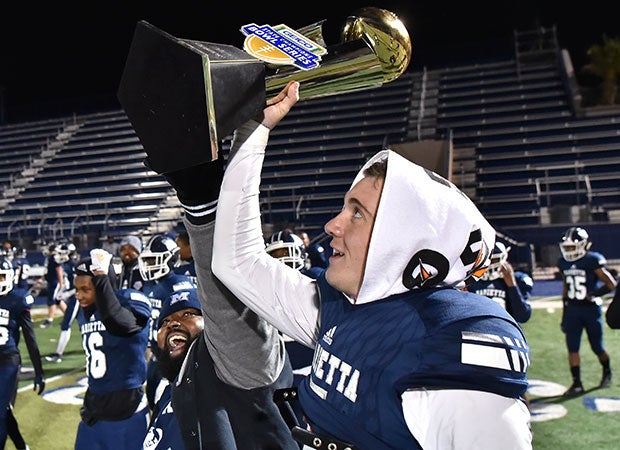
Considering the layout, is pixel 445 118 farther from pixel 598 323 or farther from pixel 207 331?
pixel 207 331

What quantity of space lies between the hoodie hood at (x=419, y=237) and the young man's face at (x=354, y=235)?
46 millimetres

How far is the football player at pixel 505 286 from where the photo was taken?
15.4 feet

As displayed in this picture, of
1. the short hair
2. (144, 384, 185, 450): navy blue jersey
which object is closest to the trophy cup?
the short hair

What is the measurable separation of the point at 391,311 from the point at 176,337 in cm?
122

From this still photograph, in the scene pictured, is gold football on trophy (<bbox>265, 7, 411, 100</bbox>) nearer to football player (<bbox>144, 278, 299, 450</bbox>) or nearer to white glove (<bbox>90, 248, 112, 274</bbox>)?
football player (<bbox>144, 278, 299, 450</bbox>)

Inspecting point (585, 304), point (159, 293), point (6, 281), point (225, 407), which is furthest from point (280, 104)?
point (585, 304)

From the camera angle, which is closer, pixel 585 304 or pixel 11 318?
pixel 11 318

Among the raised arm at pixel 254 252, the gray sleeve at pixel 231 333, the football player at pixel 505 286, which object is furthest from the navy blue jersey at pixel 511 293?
the raised arm at pixel 254 252

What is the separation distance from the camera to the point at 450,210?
3.79ft

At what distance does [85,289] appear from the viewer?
144 inches

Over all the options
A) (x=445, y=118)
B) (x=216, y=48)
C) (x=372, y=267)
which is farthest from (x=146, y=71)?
(x=445, y=118)

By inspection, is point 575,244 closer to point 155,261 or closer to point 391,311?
point 155,261

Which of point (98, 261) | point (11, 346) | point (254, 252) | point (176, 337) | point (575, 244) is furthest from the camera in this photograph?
point (575, 244)

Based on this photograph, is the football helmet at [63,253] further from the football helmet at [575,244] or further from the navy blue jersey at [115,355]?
the football helmet at [575,244]
